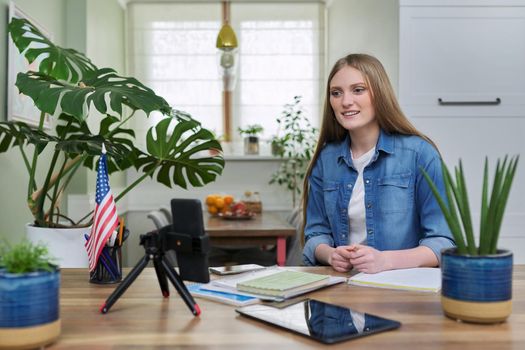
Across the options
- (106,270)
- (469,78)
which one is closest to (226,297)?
(106,270)

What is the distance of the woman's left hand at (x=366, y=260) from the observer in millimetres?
1539

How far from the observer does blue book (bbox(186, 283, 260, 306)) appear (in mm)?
1237

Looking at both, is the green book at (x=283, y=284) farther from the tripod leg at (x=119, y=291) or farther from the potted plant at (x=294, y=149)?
the potted plant at (x=294, y=149)

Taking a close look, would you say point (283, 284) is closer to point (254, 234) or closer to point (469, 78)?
point (254, 234)

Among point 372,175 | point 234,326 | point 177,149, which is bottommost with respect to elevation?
point 234,326

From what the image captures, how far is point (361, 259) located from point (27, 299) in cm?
86

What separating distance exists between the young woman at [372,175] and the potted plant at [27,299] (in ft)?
3.26

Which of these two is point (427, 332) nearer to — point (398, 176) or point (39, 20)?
point (398, 176)

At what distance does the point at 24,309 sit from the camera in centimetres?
93

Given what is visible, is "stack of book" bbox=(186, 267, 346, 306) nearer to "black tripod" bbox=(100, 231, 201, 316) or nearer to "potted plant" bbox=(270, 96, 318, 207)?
"black tripod" bbox=(100, 231, 201, 316)

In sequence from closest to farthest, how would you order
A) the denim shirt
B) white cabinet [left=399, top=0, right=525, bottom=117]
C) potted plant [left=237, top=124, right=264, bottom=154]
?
the denim shirt < white cabinet [left=399, top=0, right=525, bottom=117] < potted plant [left=237, top=124, right=264, bottom=154]

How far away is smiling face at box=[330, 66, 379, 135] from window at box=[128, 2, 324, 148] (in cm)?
371

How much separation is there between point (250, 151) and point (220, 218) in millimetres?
1190

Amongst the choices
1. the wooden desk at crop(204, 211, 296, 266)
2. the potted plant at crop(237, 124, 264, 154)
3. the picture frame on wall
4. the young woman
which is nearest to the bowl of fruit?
the wooden desk at crop(204, 211, 296, 266)
